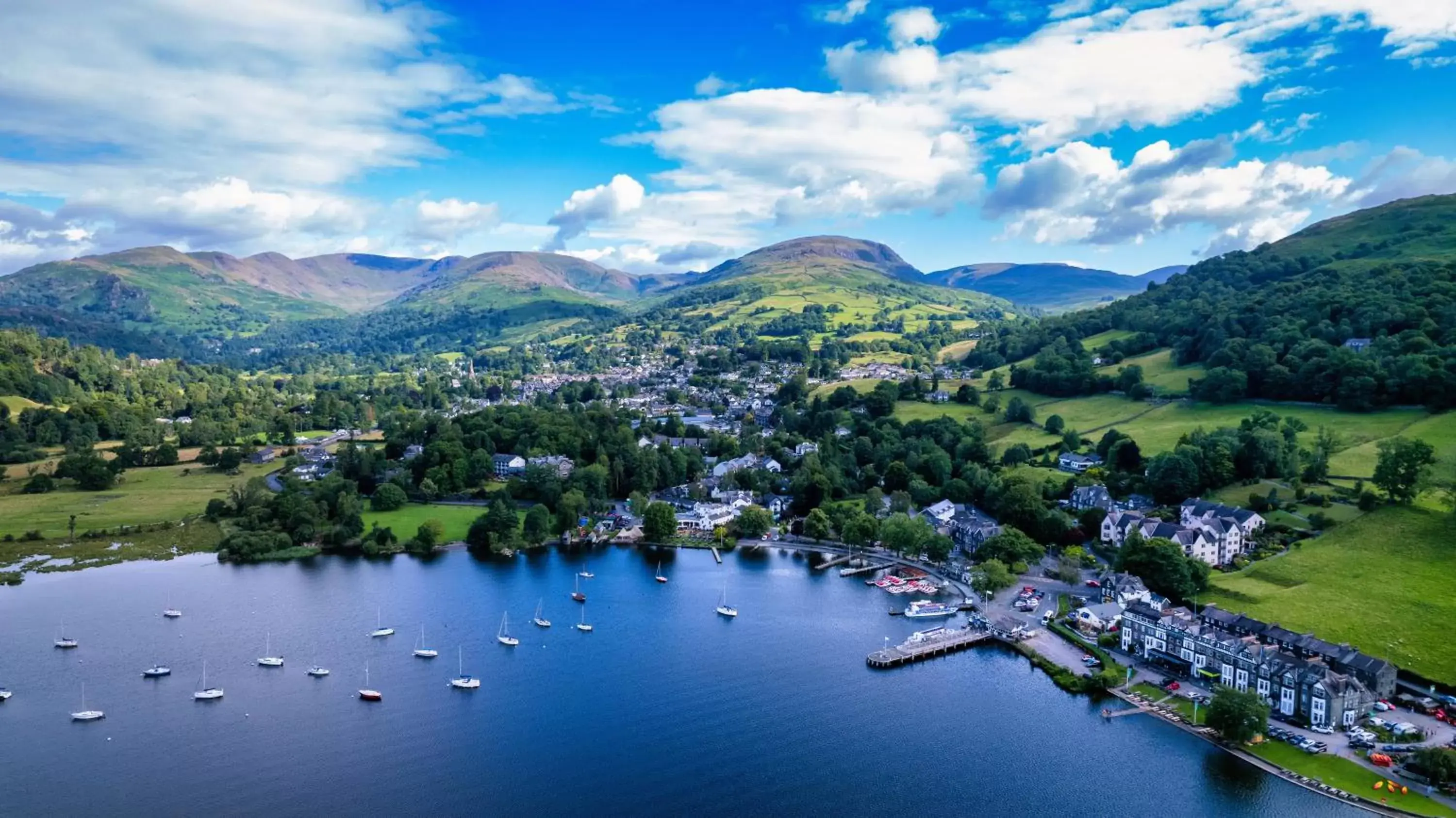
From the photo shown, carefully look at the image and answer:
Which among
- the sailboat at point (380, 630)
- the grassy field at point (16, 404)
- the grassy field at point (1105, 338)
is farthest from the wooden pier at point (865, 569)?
the grassy field at point (16, 404)

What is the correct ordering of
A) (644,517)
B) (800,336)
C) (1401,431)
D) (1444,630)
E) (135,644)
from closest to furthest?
1. (1444,630)
2. (135,644)
3. (1401,431)
4. (644,517)
5. (800,336)

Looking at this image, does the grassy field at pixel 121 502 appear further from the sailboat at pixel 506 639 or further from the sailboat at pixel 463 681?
the sailboat at pixel 463 681

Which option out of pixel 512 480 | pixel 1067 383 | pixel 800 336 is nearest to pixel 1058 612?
pixel 512 480

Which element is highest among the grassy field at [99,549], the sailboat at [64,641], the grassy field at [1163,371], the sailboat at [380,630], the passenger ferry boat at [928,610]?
the grassy field at [1163,371]

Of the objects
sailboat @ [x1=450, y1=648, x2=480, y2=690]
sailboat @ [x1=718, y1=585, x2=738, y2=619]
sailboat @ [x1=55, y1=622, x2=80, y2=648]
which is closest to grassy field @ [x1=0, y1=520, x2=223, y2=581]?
sailboat @ [x1=55, y1=622, x2=80, y2=648]

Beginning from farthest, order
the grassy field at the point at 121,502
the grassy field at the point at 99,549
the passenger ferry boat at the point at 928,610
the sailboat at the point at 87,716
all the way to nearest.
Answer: the grassy field at the point at 121,502
the grassy field at the point at 99,549
the passenger ferry boat at the point at 928,610
the sailboat at the point at 87,716

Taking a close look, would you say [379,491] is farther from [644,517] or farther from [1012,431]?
[1012,431]
